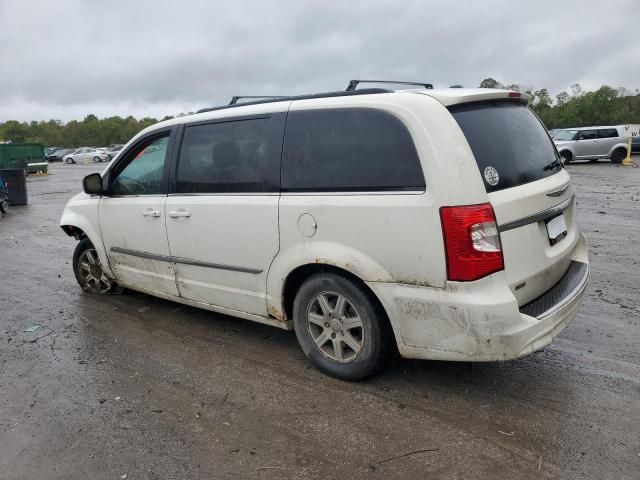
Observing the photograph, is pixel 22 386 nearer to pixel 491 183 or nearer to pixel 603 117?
pixel 491 183

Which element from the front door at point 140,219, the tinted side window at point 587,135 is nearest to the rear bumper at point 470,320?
the front door at point 140,219

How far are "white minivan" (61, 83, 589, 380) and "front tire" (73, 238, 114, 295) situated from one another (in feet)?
5.19

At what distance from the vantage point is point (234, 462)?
2854mm

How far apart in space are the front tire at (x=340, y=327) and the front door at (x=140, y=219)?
1521mm

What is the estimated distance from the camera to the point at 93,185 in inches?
203

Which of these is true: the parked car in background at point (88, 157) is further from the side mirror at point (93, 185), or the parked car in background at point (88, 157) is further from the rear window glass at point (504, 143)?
the rear window glass at point (504, 143)

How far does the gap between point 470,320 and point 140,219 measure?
3070 millimetres

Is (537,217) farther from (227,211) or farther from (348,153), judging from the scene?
(227,211)

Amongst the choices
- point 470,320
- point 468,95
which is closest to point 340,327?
point 470,320

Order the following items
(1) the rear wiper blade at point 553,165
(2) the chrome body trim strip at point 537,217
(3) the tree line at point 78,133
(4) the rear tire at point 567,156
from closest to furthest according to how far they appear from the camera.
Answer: (2) the chrome body trim strip at point 537,217 → (1) the rear wiper blade at point 553,165 → (4) the rear tire at point 567,156 → (3) the tree line at point 78,133

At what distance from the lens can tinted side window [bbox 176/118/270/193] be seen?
391cm

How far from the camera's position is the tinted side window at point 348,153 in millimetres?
3191

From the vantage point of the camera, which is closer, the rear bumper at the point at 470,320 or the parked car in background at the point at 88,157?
the rear bumper at the point at 470,320

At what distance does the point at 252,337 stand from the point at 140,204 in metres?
1.54
